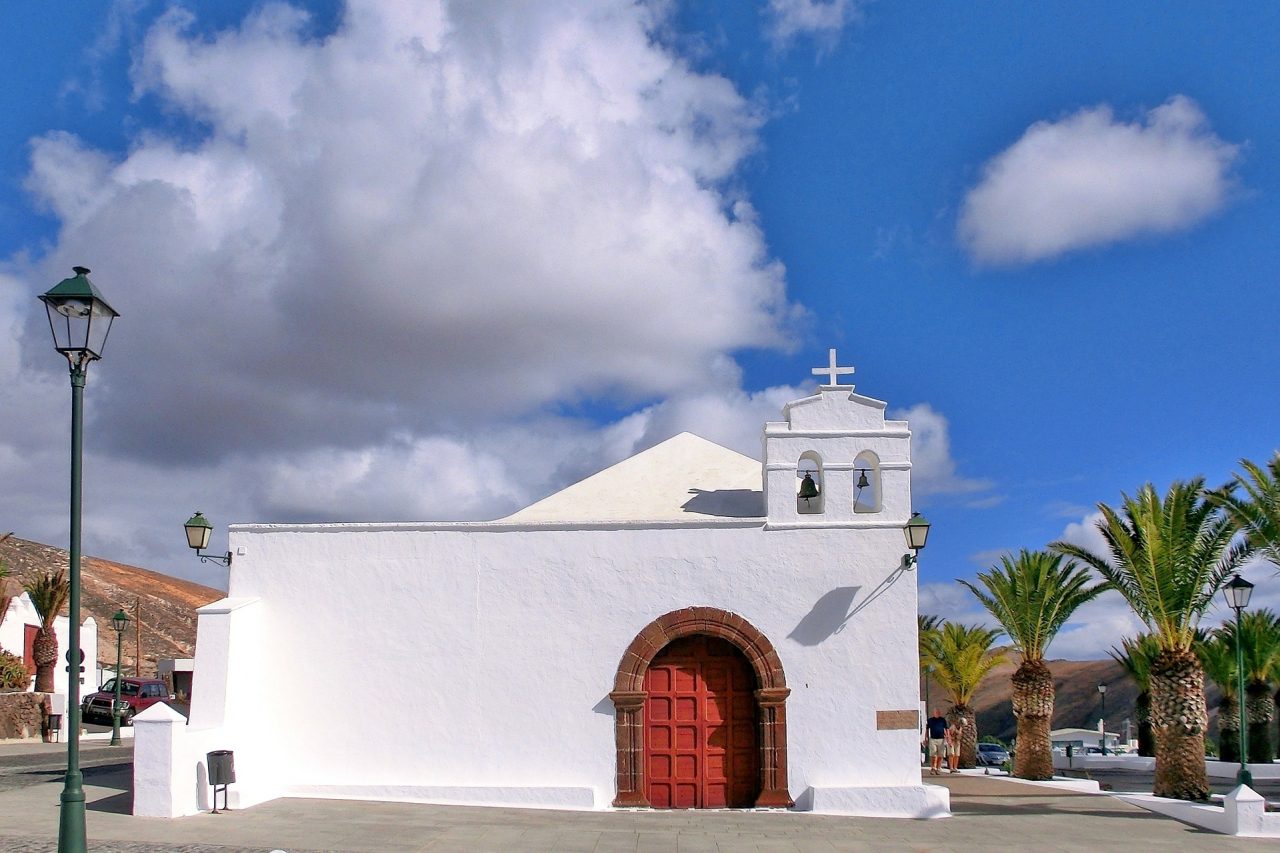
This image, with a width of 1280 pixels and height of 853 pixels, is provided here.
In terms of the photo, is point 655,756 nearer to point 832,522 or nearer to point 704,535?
point 704,535

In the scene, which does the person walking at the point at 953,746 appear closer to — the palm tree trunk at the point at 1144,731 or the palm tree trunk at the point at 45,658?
the palm tree trunk at the point at 1144,731

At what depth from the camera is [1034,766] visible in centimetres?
2236

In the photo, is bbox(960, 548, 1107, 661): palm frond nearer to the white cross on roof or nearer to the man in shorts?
the man in shorts

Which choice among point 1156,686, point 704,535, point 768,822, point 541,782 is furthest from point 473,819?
point 1156,686

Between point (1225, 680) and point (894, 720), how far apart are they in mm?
21156

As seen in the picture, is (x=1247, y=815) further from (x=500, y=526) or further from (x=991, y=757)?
(x=991, y=757)

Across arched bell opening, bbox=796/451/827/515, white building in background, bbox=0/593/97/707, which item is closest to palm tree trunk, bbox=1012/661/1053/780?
arched bell opening, bbox=796/451/827/515

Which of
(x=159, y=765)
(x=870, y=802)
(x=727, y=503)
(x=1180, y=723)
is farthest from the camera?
(x=1180, y=723)

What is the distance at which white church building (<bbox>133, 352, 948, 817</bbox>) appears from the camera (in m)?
13.9

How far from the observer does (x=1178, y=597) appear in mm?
17156

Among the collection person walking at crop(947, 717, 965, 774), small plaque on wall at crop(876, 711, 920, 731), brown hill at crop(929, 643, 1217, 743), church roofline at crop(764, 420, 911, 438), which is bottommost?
brown hill at crop(929, 643, 1217, 743)

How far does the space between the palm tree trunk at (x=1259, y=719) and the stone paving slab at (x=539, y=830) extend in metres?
18.0

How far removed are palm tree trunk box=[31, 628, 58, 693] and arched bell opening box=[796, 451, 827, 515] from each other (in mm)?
23202

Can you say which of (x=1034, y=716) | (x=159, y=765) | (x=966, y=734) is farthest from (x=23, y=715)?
(x=966, y=734)
